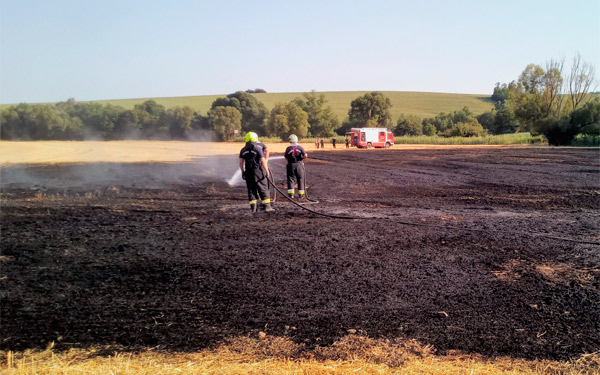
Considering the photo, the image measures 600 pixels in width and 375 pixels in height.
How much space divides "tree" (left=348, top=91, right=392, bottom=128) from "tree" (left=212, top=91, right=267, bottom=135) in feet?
62.8

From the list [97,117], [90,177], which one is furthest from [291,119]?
[90,177]

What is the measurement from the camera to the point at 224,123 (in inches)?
3056

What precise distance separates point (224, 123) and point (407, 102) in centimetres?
6388

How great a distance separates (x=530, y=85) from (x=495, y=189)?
55.1m

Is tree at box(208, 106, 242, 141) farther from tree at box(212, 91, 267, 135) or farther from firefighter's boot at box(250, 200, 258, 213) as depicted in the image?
firefighter's boot at box(250, 200, 258, 213)

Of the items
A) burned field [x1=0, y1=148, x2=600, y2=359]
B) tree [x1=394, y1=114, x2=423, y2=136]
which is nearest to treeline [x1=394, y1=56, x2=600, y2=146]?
tree [x1=394, y1=114, x2=423, y2=136]

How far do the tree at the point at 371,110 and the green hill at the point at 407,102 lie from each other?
34.2 feet

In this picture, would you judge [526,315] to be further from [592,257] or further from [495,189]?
[495,189]

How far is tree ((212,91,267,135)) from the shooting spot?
89988 mm

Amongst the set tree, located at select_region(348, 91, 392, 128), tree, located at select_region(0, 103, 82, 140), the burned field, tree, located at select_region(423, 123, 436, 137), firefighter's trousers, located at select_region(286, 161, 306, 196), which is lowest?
the burned field

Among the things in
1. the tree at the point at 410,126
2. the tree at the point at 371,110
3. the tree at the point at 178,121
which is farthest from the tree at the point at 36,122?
the tree at the point at 371,110

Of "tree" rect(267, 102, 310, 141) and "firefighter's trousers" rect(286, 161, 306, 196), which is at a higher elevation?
"tree" rect(267, 102, 310, 141)

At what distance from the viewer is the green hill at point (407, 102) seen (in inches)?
4345

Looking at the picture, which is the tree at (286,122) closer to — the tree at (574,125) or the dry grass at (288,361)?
the tree at (574,125)
